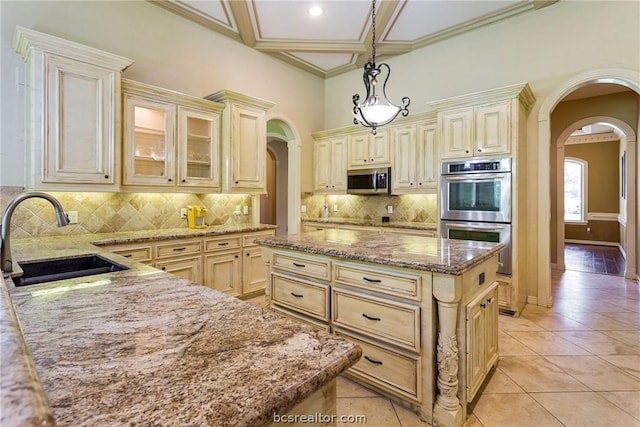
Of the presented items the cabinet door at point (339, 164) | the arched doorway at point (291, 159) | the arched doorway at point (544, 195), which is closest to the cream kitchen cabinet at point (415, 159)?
the cabinet door at point (339, 164)

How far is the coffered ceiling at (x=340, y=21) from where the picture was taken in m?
3.82

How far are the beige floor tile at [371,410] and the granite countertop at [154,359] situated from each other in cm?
131

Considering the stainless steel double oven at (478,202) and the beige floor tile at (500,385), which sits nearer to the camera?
the beige floor tile at (500,385)

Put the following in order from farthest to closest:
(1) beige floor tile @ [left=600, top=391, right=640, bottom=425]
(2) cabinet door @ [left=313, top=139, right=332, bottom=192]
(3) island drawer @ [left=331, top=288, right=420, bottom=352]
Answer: (2) cabinet door @ [left=313, top=139, right=332, bottom=192] < (1) beige floor tile @ [left=600, top=391, right=640, bottom=425] < (3) island drawer @ [left=331, top=288, right=420, bottom=352]

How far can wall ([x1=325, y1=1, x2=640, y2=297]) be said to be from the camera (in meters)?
3.51

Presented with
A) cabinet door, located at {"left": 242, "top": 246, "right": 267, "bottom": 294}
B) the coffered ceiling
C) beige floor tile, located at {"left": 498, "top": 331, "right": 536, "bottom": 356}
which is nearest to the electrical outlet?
cabinet door, located at {"left": 242, "top": 246, "right": 267, "bottom": 294}

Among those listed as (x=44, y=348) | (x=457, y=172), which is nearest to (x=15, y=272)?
(x=44, y=348)

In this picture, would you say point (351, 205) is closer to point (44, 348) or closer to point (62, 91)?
point (62, 91)

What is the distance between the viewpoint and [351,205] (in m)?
5.77

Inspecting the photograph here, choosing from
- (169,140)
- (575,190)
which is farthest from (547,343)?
(575,190)

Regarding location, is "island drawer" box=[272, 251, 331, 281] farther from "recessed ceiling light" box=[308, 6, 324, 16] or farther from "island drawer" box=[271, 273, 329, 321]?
"recessed ceiling light" box=[308, 6, 324, 16]

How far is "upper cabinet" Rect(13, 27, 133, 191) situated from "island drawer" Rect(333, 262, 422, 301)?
2.45 metres

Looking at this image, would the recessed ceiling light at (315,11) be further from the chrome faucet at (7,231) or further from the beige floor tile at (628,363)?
the beige floor tile at (628,363)

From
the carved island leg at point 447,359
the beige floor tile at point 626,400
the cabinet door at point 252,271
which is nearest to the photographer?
the carved island leg at point 447,359
